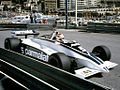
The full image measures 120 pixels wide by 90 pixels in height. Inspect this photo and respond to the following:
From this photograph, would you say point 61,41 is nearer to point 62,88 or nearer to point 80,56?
point 80,56

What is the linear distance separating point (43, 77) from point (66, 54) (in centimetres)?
198

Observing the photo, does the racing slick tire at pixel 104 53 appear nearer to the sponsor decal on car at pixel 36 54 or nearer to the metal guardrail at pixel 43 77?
the sponsor decal on car at pixel 36 54

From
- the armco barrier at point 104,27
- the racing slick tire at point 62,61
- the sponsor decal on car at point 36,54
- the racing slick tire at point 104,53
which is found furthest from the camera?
the armco barrier at point 104,27

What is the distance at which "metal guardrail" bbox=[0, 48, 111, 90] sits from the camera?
5454 mm

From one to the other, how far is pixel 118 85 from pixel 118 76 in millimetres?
1023

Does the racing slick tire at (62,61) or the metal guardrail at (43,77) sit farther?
the racing slick tire at (62,61)

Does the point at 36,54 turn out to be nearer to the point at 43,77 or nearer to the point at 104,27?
the point at 43,77

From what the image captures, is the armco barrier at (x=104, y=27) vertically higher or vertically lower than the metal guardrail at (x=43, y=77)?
lower

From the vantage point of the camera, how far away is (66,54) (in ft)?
28.9

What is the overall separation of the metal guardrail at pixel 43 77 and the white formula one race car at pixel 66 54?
838 millimetres

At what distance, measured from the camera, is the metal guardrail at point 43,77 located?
17.9ft

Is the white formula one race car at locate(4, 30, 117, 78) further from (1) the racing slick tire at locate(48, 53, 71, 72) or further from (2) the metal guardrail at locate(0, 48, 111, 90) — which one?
(2) the metal guardrail at locate(0, 48, 111, 90)

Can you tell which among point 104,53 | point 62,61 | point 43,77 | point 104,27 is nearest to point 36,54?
point 62,61

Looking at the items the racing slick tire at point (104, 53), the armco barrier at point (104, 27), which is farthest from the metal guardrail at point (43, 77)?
the armco barrier at point (104, 27)
